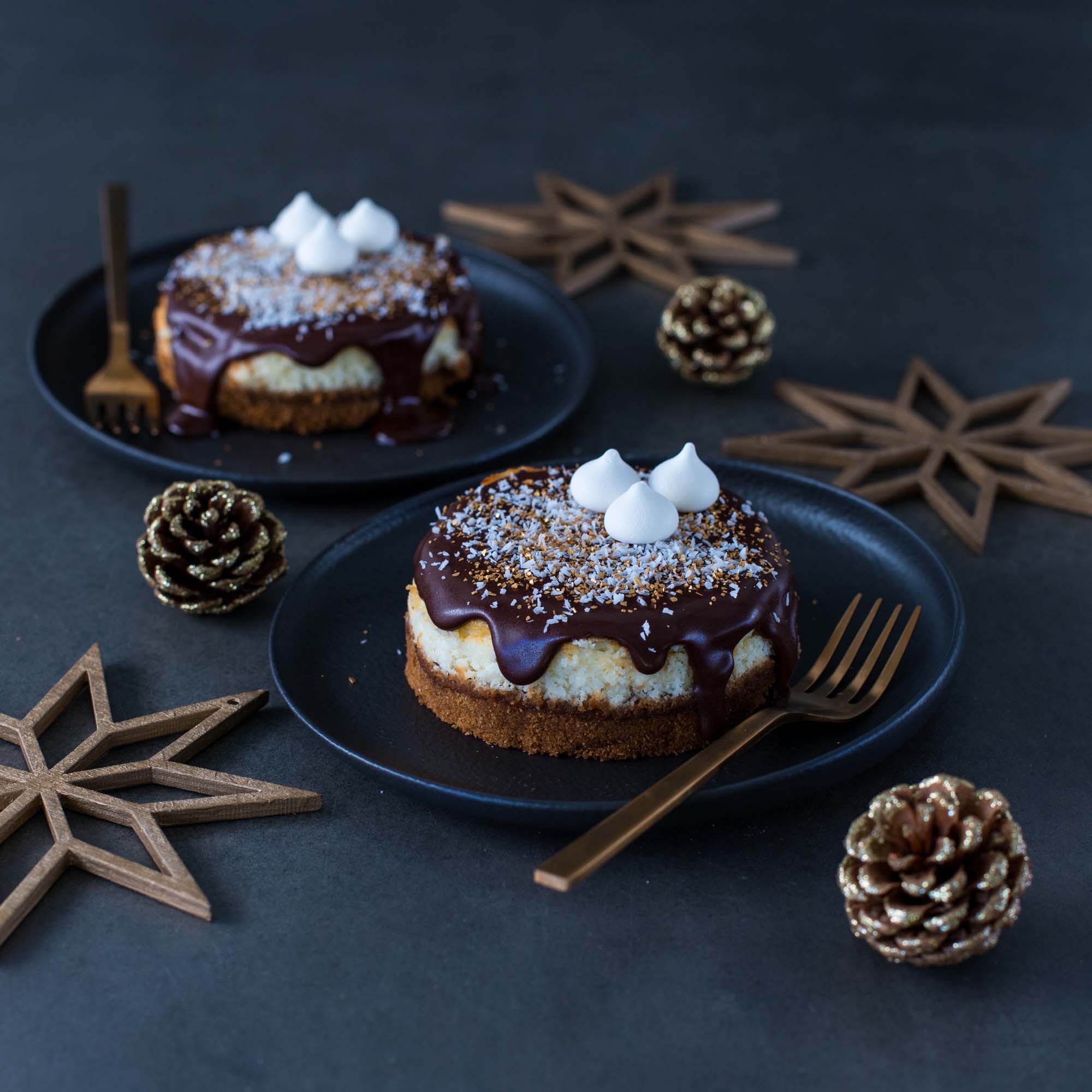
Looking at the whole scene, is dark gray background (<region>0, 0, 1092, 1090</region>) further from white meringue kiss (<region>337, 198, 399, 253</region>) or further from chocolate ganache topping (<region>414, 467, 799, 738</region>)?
white meringue kiss (<region>337, 198, 399, 253</region>)

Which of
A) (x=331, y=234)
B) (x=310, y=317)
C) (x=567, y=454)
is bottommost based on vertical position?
(x=567, y=454)

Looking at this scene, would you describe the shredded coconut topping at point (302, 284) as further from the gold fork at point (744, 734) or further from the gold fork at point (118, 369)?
the gold fork at point (744, 734)

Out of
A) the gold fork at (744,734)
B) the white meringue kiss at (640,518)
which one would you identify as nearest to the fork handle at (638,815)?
the gold fork at (744,734)

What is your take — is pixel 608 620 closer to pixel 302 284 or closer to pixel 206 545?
pixel 206 545

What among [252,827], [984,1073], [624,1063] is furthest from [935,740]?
[252,827]

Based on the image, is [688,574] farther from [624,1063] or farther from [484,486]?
[624,1063]

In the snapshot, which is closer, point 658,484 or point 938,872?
point 938,872

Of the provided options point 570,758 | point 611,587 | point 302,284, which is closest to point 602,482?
point 611,587

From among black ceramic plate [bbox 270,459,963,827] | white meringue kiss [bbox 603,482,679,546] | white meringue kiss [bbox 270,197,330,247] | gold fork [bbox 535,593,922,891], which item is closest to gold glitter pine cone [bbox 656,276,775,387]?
black ceramic plate [bbox 270,459,963,827]
